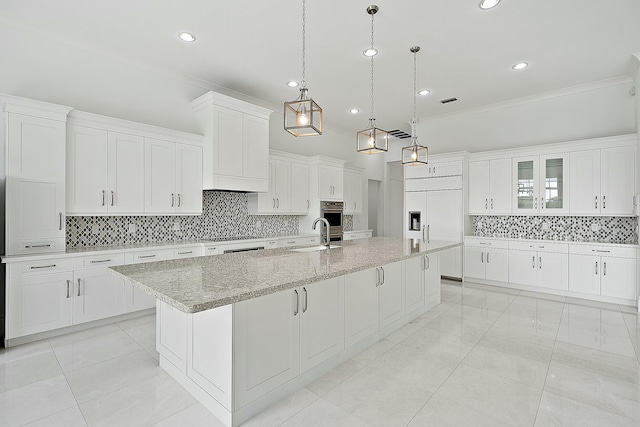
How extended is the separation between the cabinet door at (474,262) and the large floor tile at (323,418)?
4.59 meters

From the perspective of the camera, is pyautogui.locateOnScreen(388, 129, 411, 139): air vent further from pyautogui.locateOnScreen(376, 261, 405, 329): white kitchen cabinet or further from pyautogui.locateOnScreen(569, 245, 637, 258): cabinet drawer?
pyautogui.locateOnScreen(376, 261, 405, 329): white kitchen cabinet

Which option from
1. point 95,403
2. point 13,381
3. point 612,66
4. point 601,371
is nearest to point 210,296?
point 95,403

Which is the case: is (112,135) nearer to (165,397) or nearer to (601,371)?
(165,397)

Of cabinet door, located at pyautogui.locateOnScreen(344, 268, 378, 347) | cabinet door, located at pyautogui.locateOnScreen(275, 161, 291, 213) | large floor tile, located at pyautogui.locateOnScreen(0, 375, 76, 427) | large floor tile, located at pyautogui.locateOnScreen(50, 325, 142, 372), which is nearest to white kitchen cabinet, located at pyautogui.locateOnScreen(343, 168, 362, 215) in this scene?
cabinet door, located at pyautogui.locateOnScreen(275, 161, 291, 213)

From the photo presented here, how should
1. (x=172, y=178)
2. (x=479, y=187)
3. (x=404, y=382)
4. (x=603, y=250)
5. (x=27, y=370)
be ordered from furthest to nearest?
Answer: (x=479, y=187), (x=603, y=250), (x=172, y=178), (x=27, y=370), (x=404, y=382)

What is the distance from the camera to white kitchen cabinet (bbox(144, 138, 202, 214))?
4.11m

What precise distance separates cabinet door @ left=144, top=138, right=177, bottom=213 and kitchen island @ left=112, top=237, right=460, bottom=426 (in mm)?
1844

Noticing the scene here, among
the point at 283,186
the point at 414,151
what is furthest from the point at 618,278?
the point at 283,186

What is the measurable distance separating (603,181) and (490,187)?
1556mm

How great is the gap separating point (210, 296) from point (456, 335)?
2.88m

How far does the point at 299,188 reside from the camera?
20.5 feet

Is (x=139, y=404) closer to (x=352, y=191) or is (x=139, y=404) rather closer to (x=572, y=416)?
(x=572, y=416)

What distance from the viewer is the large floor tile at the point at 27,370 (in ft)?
8.05

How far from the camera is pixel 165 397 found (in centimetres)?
224
